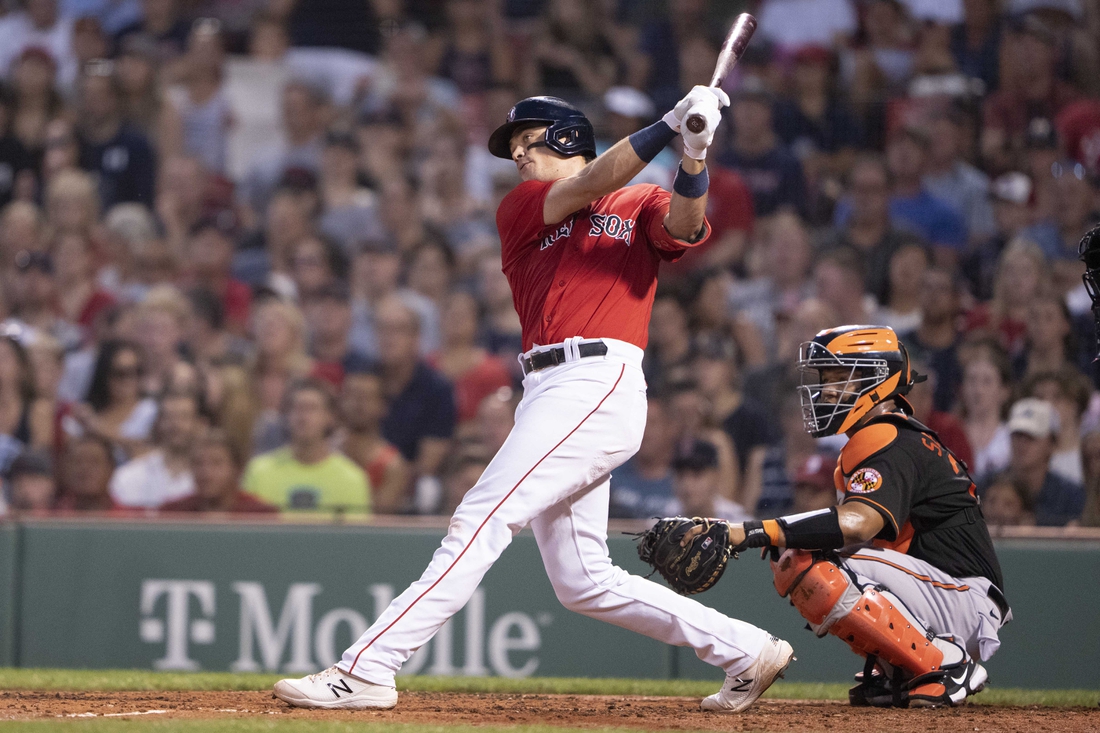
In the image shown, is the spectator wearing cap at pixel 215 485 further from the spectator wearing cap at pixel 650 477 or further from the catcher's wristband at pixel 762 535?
the catcher's wristband at pixel 762 535

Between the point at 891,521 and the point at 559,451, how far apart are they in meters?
1.18

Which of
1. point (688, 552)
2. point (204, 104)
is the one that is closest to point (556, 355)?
point (688, 552)

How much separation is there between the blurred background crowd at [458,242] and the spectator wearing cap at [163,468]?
0.06ft

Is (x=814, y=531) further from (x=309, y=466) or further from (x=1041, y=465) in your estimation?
(x=309, y=466)

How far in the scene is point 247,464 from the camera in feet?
26.4

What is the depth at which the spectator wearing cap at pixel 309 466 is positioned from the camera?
303 inches

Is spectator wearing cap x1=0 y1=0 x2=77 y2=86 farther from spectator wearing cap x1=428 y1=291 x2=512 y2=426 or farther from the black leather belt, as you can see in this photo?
the black leather belt

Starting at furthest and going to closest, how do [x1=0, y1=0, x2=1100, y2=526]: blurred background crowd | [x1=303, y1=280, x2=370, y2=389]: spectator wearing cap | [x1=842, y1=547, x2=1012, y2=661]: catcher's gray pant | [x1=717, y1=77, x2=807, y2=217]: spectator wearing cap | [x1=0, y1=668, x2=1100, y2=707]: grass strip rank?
1. [x1=717, y1=77, x2=807, y2=217]: spectator wearing cap
2. [x1=303, y1=280, x2=370, y2=389]: spectator wearing cap
3. [x1=0, y1=0, x2=1100, y2=526]: blurred background crowd
4. [x1=0, y1=668, x2=1100, y2=707]: grass strip
5. [x1=842, y1=547, x2=1012, y2=661]: catcher's gray pant

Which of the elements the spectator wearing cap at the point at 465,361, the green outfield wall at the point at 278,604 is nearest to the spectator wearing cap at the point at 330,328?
the spectator wearing cap at the point at 465,361

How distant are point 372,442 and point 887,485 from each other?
171 inches

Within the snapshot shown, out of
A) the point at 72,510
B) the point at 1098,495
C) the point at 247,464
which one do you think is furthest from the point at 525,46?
the point at 1098,495

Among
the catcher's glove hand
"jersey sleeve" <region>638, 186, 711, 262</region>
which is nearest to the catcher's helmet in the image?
"jersey sleeve" <region>638, 186, 711, 262</region>

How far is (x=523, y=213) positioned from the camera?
4.20 metres

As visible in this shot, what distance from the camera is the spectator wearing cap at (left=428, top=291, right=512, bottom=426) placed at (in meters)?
8.38
